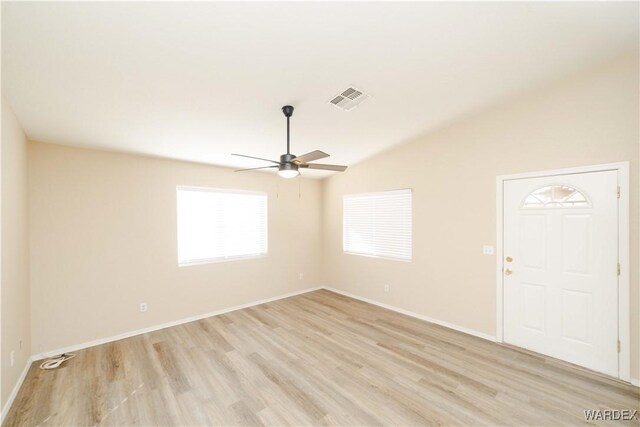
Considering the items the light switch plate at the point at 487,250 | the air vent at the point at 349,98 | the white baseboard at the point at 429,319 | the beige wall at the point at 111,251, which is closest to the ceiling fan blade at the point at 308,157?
the air vent at the point at 349,98

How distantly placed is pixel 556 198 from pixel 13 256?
558cm

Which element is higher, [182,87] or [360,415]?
[182,87]

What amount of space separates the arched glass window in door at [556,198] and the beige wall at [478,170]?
0.88 feet

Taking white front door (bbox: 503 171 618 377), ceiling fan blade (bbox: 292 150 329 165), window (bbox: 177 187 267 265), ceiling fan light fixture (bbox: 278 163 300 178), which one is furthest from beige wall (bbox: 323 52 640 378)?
ceiling fan light fixture (bbox: 278 163 300 178)

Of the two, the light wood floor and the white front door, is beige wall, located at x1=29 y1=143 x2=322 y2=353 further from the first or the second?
the white front door

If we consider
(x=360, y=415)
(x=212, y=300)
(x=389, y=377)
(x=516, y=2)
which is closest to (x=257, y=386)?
(x=360, y=415)

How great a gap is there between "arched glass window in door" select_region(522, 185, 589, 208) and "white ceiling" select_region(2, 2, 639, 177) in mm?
1210

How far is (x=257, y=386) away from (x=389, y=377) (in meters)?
1.31

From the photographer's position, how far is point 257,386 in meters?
2.49

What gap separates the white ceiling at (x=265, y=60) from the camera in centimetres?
163

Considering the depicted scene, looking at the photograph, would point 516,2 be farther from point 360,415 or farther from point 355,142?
point 360,415

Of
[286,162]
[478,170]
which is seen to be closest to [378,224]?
[478,170]

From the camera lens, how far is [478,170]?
3.51 meters

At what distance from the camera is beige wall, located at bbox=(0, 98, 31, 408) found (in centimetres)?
212
